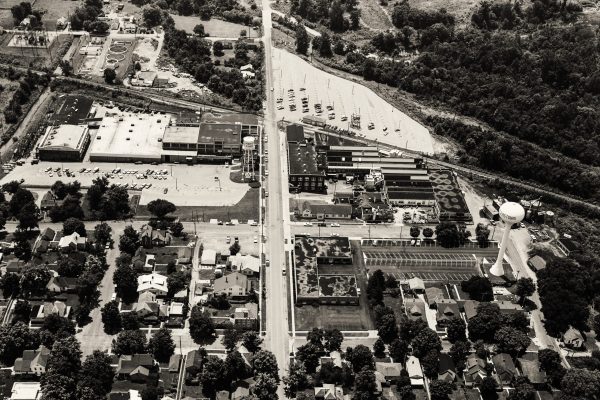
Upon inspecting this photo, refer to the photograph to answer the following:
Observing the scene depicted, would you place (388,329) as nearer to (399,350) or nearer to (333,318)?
(399,350)

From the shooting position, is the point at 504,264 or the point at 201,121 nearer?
the point at 504,264

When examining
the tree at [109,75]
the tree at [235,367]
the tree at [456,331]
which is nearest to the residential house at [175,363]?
the tree at [235,367]

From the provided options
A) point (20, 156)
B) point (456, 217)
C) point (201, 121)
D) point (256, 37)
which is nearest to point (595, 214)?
point (456, 217)

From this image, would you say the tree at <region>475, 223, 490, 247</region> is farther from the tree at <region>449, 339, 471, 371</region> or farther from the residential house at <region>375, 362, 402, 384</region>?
the residential house at <region>375, 362, 402, 384</region>

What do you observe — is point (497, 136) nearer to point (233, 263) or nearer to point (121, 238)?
point (233, 263)

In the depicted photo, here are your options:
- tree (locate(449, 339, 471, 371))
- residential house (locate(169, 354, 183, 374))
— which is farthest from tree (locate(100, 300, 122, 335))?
tree (locate(449, 339, 471, 371))

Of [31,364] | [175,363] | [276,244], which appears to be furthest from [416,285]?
[31,364]
